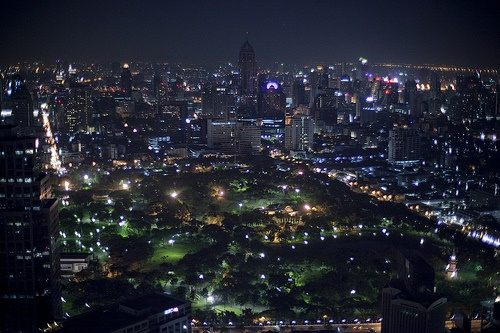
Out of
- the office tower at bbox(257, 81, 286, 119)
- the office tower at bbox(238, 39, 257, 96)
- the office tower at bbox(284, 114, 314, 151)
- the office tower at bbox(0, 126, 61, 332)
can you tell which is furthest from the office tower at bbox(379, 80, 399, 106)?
the office tower at bbox(0, 126, 61, 332)

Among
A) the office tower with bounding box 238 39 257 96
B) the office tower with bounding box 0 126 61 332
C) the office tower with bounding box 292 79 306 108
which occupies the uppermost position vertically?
the office tower with bounding box 238 39 257 96

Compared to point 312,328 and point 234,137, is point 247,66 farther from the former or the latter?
point 312,328

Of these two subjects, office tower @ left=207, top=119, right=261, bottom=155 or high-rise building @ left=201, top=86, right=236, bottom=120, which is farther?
high-rise building @ left=201, top=86, right=236, bottom=120

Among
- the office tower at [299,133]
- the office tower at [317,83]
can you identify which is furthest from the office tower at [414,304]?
the office tower at [317,83]

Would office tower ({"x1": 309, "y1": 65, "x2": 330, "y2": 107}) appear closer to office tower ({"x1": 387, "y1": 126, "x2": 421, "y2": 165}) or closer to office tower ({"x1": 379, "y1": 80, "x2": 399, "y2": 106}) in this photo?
office tower ({"x1": 379, "y1": 80, "x2": 399, "y2": 106})

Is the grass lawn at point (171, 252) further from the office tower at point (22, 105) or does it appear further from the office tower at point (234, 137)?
the office tower at point (234, 137)

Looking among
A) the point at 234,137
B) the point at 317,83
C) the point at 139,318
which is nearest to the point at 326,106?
the point at 317,83
